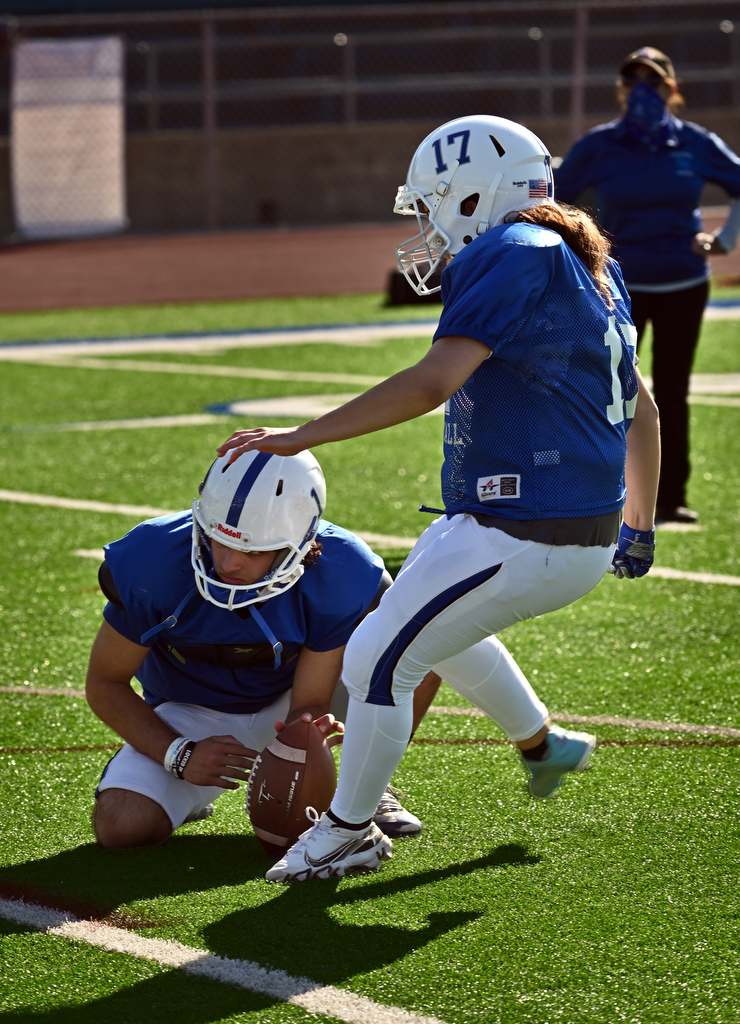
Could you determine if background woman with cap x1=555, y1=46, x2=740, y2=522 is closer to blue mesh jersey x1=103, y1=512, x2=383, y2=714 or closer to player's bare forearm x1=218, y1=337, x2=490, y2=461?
blue mesh jersey x1=103, y1=512, x2=383, y2=714

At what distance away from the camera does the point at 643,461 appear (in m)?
3.52

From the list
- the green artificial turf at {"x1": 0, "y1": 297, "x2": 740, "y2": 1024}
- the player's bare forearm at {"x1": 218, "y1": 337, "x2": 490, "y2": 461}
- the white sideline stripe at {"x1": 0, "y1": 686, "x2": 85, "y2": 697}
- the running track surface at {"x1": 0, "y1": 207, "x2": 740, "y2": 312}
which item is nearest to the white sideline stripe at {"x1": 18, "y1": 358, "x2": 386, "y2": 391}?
the running track surface at {"x1": 0, "y1": 207, "x2": 740, "y2": 312}

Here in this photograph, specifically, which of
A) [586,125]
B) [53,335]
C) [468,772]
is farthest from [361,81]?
[468,772]

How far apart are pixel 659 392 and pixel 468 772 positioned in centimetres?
347

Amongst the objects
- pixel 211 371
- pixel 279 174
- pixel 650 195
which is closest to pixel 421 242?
pixel 650 195

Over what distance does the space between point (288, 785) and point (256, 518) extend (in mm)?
620

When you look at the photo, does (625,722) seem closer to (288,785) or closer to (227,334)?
(288,785)

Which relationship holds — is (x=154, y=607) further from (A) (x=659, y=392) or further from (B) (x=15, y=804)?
(A) (x=659, y=392)

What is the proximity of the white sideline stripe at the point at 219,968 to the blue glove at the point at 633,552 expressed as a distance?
4.25 ft

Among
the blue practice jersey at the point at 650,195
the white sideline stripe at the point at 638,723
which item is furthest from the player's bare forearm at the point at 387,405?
the blue practice jersey at the point at 650,195

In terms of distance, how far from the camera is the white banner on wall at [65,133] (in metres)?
21.9

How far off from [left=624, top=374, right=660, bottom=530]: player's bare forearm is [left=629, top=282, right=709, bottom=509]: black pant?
3.51 m

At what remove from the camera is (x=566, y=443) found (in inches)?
123

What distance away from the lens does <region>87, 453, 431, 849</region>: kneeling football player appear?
11.3 ft
